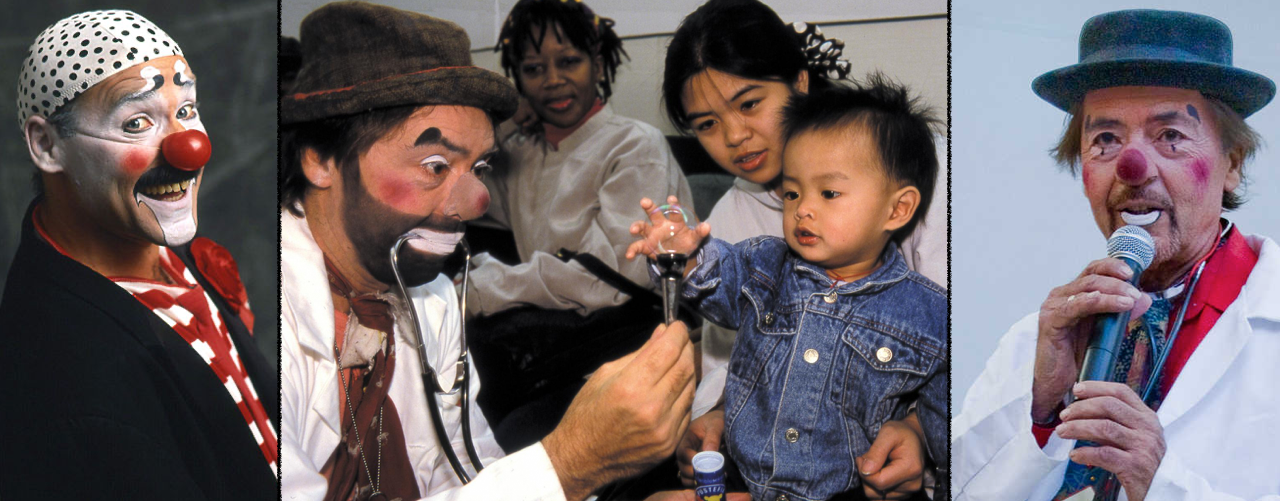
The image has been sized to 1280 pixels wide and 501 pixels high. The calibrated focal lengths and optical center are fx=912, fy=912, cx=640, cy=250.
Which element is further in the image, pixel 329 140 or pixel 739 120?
pixel 329 140

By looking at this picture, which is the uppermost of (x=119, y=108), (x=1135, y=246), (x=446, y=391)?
(x=119, y=108)

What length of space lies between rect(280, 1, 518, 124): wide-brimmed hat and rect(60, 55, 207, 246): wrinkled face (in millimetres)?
298

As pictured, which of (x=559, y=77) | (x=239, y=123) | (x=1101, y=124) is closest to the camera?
(x=1101, y=124)

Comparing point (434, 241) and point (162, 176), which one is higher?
point (162, 176)

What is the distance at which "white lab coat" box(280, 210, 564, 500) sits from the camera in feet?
6.86

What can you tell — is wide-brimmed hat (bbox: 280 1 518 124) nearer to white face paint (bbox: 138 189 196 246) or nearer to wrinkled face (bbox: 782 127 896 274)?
white face paint (bbox: 138 189 196 246)

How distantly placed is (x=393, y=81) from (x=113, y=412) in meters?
0.94

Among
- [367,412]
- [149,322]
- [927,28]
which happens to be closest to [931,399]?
[927,28]

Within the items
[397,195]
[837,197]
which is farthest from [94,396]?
[837,197]

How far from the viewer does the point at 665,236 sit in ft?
6.18

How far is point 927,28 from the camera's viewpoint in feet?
6.56

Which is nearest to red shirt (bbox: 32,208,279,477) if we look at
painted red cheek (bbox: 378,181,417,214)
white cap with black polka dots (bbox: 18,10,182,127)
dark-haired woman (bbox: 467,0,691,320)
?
white cap with black polka dots (bbox: 18,10,182,127)

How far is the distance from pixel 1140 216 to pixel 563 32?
1312 millimetres

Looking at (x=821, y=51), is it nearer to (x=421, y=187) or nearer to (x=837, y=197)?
(x=837, y=197)
